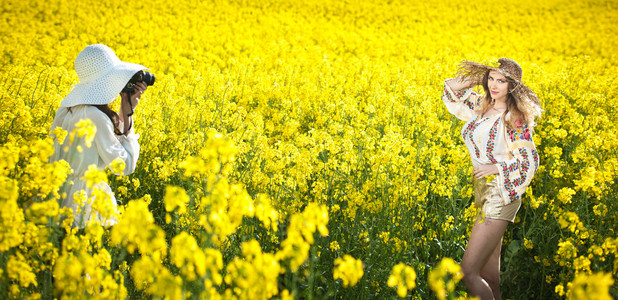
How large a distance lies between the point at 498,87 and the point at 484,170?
0.65 metres

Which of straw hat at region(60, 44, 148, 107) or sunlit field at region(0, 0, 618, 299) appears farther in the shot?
straw hat at region(60, 44, 148, 107)

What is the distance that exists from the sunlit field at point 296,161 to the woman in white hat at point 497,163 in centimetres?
18

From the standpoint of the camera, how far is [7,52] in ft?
28.3

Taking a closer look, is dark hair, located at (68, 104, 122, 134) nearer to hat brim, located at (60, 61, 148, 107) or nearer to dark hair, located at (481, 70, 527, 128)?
hat brim, located at (60, 61, 148, 107)

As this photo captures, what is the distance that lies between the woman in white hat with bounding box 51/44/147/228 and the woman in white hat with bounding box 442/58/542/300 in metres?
2.38

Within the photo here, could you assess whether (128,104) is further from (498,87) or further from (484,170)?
(498,87)

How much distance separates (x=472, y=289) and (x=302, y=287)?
1184 millimetres

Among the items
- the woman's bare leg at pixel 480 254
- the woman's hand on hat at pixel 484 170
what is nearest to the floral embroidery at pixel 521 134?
the woman's hand on hat at pixel 484 170

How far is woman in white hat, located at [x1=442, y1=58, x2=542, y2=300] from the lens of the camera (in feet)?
9.75

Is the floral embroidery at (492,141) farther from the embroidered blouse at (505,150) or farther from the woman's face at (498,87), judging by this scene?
the woman's face at (498,87)

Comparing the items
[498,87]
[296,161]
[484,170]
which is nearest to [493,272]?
[484,170]

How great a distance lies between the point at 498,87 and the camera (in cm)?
328

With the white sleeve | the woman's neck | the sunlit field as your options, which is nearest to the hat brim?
the white sleeve

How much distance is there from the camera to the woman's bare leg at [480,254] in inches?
116
